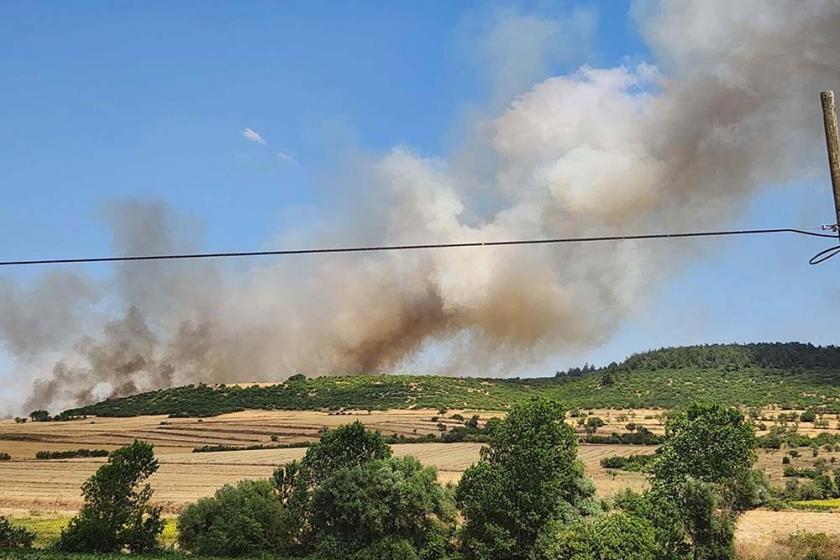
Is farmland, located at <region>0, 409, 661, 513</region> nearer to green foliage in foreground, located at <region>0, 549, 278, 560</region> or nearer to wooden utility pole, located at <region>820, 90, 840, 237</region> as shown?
green foliage in foreground, located at <region>0, 549, 278, 560</region>

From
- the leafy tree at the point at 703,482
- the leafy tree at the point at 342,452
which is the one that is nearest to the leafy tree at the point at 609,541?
the leafy tree at the point at 703,482

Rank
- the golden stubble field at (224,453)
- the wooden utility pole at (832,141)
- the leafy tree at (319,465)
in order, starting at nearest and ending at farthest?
the wooden utility pole at (832,141) < the leafy tree at (319,465) < the golden stubble field at (224,453)

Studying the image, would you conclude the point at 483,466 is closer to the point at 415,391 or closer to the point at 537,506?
the point at 537,506

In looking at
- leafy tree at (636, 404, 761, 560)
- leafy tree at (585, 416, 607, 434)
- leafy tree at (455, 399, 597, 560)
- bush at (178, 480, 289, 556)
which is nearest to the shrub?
leafy tree at (636, 404, 761, 560)

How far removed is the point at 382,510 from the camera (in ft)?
136

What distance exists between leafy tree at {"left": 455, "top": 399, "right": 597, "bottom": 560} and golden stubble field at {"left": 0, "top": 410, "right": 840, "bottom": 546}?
12.9m

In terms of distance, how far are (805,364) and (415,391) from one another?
85.3m

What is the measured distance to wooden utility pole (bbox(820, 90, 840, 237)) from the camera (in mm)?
14141

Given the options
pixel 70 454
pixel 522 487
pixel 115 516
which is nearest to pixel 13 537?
pixel 115 516

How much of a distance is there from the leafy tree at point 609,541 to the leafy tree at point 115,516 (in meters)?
26.1

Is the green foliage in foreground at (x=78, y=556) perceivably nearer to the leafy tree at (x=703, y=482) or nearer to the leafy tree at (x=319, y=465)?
the leafy tree at (x=319, y=465)

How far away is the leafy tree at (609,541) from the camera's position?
33.2 meters

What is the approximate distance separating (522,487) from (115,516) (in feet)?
84.5

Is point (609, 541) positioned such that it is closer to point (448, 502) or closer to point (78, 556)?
point (448, 502)
